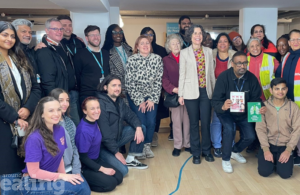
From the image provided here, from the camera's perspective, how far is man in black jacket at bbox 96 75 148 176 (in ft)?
11.1

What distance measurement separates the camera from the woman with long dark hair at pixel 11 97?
2490 mm

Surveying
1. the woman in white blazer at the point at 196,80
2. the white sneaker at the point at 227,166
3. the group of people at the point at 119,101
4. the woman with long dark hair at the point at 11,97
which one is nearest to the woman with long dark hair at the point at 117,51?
the group of people at the point at 119,101

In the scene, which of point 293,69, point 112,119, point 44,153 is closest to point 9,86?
point 44,153

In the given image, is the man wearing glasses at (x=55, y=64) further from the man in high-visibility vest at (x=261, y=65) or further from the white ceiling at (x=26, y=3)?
the man in high-visibility vest at (x=261, y=65)

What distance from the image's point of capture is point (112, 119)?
3.49 meters

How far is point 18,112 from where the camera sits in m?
2.61

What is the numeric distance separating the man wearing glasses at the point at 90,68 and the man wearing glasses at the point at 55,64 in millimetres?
112

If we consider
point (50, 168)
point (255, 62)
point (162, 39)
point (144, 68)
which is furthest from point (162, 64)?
point (162, 39)

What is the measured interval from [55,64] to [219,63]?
2213mm

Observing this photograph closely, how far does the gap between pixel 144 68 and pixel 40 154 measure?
1888mm

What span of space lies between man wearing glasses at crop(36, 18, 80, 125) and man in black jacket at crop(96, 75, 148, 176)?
38 centimetres

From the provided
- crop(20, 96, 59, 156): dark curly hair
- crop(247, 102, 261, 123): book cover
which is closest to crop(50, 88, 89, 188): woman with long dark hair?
crop(20, 96, 59, 156): dark curly hair

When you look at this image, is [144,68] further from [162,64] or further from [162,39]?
[162,39]

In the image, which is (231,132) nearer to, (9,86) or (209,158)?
(209,158)
